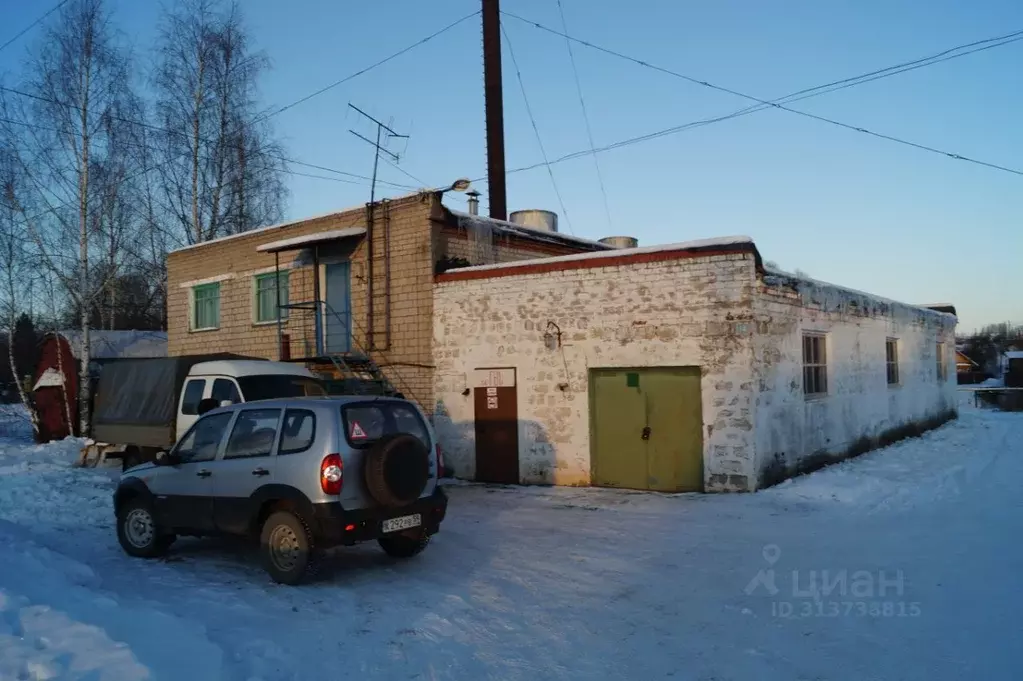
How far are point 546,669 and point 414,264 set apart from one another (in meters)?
11.1

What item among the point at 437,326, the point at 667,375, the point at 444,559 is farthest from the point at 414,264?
the point at 444,559

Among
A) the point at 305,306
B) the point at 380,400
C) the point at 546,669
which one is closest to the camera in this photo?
the point at 546,669

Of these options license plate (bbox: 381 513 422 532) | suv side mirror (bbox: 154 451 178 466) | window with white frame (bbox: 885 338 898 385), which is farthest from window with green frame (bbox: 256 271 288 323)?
window with white frame (bbox: 885 338 898 385)

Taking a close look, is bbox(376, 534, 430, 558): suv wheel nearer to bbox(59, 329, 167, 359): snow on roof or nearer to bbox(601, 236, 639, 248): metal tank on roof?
bbox(601, 236, 639, 248): metal tank on roof

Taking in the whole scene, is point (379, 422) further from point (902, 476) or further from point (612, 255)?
point (902, 476)

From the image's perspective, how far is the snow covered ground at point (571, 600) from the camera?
485 cm

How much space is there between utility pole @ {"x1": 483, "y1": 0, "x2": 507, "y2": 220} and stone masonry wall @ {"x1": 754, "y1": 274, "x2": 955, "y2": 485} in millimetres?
10704

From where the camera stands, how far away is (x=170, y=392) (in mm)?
13672

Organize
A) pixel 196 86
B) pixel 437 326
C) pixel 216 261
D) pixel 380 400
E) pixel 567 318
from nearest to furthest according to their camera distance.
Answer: pixel 380 400 < pixel 567 318 < pixel 437 326 < pixel 216 261 < pixel 196 86

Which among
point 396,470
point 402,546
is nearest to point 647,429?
point 402,546

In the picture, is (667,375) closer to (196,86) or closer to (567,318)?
(567,318)

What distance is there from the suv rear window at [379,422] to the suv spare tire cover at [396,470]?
194 mm

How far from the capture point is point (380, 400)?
7.37 meters

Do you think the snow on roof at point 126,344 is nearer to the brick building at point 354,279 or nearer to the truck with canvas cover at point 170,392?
the brick building at point 354,279
